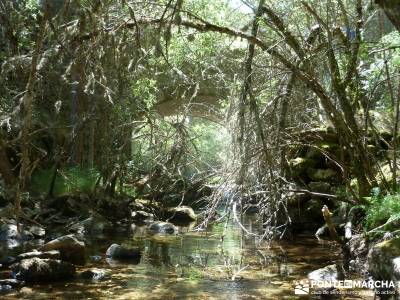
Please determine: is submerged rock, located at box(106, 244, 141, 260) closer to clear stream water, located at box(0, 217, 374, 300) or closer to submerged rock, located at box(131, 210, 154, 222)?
clear stream water, located at box(0, 217, 374, 300)

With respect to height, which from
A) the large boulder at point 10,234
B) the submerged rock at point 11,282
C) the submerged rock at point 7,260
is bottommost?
the submerged rock at point 11,282

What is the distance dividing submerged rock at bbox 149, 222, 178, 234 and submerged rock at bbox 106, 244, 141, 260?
10.0 ft

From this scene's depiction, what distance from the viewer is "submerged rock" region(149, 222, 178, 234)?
10205mm

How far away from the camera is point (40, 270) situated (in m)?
Answer: 5.43

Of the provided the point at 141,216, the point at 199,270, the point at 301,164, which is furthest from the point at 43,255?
the point at 141,216

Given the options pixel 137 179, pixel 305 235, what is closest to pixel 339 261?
pixel 305 235

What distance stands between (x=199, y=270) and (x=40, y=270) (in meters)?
1.89

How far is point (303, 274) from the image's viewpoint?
5859mm

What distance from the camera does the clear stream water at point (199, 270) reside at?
16.5 feet

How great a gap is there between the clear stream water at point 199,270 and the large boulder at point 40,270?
17cm

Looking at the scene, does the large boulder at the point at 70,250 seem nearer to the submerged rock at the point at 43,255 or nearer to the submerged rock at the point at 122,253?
the submerged rock at the point at 43,255

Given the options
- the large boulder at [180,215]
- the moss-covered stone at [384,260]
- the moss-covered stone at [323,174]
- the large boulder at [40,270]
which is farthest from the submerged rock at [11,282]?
the large boulder at [180,215]

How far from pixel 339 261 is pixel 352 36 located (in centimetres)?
330

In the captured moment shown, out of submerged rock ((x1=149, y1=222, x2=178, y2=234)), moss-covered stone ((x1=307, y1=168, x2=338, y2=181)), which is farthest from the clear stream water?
moss-covered stone ((x1=307, y1=168, x2=338, y2=181))
